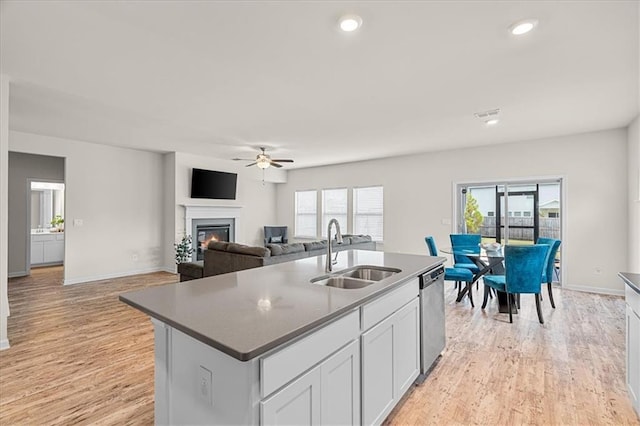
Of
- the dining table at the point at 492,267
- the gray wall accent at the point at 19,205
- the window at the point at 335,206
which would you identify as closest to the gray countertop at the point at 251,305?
the dining table at the point at 492,267

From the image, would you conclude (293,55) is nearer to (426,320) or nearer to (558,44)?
(558,44)

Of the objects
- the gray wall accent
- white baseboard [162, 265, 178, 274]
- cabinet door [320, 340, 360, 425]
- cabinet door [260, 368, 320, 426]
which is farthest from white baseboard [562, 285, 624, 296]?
the gray wall accent

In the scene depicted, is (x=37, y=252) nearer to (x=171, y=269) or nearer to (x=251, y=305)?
(x=171, y=269)

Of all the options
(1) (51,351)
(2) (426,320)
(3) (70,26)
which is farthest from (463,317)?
(3) (70,26)

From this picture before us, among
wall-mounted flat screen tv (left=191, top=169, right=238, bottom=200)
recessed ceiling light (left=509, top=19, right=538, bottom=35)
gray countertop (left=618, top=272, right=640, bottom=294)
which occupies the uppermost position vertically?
recessed ceiling light (left=509, top=19, right=538, bottom=35)

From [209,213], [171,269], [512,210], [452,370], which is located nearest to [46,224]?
[171,269]

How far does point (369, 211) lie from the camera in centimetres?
797

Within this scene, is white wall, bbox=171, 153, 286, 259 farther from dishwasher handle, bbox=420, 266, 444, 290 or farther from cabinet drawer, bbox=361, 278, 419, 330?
cabinet drawer, bbox=361, 278, 419, 330

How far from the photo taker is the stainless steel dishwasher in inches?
94.0

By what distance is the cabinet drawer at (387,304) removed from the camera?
1687 millimetres

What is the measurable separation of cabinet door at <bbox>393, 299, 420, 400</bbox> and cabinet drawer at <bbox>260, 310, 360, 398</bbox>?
57 cm

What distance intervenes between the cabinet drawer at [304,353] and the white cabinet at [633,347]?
5.91 feet

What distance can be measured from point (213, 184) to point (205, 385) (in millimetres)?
6573

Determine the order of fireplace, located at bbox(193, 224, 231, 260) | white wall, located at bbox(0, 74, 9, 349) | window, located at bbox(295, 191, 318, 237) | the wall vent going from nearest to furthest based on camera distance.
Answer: white wall, located at bbox(0, 74, 9, 349) → the wall vent → fireplace, located at bbox(193, 224, 231, 260) → window, located at bbox(295, 191, 318, 237)
